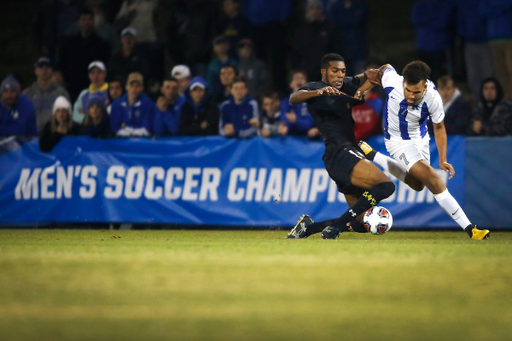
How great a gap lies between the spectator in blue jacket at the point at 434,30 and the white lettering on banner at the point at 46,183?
6801mm

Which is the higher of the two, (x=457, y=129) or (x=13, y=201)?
(x=457, y=129)

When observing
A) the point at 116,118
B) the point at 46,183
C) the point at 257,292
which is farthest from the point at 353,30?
the point at 257,292

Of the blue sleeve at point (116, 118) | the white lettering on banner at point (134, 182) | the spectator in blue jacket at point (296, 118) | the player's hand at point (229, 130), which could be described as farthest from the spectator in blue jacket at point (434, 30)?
the white lettering on banner at point (134, 182)

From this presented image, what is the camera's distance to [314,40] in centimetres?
1291

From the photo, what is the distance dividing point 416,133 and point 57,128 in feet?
19.3

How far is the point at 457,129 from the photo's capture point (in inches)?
437

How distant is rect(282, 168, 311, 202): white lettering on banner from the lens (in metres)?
10.7

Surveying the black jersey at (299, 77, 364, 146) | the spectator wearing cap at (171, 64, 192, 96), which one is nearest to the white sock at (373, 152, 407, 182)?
the black jersey at (299, 77, 364, 146)

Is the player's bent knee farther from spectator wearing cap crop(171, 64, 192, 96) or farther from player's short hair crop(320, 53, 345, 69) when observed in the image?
spectator wearing cap crop(171, 64, 192, 96)

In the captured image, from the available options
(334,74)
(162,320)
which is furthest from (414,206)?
(162,320)

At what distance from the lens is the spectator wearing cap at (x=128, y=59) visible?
532 inches

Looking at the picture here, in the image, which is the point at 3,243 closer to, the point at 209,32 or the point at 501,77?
the point at 209,32

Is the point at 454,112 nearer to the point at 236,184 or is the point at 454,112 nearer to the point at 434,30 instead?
the point at 434,30

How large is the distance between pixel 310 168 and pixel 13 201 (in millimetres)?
4675
